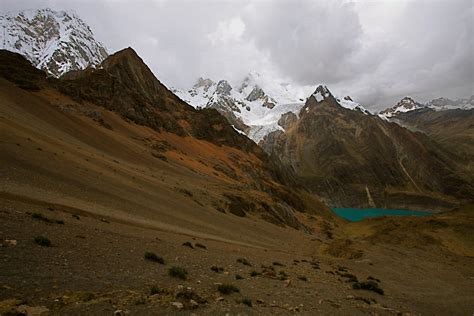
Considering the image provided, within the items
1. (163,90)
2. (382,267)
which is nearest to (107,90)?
(163,90)

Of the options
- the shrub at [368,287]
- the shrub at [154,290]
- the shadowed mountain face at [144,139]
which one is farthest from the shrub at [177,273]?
the shadowed mountain face at [144,139]

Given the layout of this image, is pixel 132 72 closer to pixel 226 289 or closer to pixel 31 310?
pixel 226 289

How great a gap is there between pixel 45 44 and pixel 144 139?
16679 centimetres

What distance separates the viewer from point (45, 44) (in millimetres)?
192000

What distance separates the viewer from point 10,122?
95.9 feet

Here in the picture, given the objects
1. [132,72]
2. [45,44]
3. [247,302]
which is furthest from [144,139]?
[45,44]

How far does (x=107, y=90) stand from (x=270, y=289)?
263 feet

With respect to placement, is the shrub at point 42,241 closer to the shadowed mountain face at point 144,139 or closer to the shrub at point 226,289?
the shrub at point 226,289

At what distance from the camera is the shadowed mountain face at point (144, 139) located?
1288 inches

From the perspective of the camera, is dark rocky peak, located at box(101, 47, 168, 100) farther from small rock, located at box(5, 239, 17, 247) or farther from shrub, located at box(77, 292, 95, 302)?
shrub, located at box(77, 292, 95, 302)

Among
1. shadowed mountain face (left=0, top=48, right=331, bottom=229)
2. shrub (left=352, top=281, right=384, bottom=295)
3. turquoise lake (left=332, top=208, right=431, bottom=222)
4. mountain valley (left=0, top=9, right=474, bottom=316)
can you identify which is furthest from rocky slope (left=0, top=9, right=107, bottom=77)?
shrub (left=352, top=281, right=384, bottom=295)

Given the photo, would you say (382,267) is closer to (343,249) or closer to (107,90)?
(343,249)

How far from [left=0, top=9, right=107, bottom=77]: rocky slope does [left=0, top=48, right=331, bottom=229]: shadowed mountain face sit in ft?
203

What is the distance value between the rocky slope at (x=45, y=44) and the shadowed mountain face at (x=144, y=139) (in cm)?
6185
